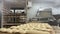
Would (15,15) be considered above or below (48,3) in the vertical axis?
below

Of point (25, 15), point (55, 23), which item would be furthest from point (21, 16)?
point (55, 23)

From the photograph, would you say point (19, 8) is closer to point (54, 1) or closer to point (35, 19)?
point (35, 19)

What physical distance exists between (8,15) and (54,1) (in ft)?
7.39

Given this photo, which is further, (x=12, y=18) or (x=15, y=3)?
(x=15, y=3)

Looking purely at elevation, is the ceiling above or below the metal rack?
above

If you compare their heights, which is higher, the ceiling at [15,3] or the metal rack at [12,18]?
the ceiling at [15,3]

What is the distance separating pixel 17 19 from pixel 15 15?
0.20 meters

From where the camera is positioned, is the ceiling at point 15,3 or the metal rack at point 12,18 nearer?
the metal rack at point 12,18

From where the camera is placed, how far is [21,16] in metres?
5.70

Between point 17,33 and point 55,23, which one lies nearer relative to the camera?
point 17,33

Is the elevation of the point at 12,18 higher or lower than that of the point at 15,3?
lower

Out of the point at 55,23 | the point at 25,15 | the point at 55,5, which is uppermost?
the point at 55,5

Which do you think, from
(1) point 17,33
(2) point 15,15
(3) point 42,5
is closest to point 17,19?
(2) point 15,15

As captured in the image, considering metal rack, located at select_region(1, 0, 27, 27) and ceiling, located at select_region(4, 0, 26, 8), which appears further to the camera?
ceiling, located at select_region(4, 0, 26, 8)
